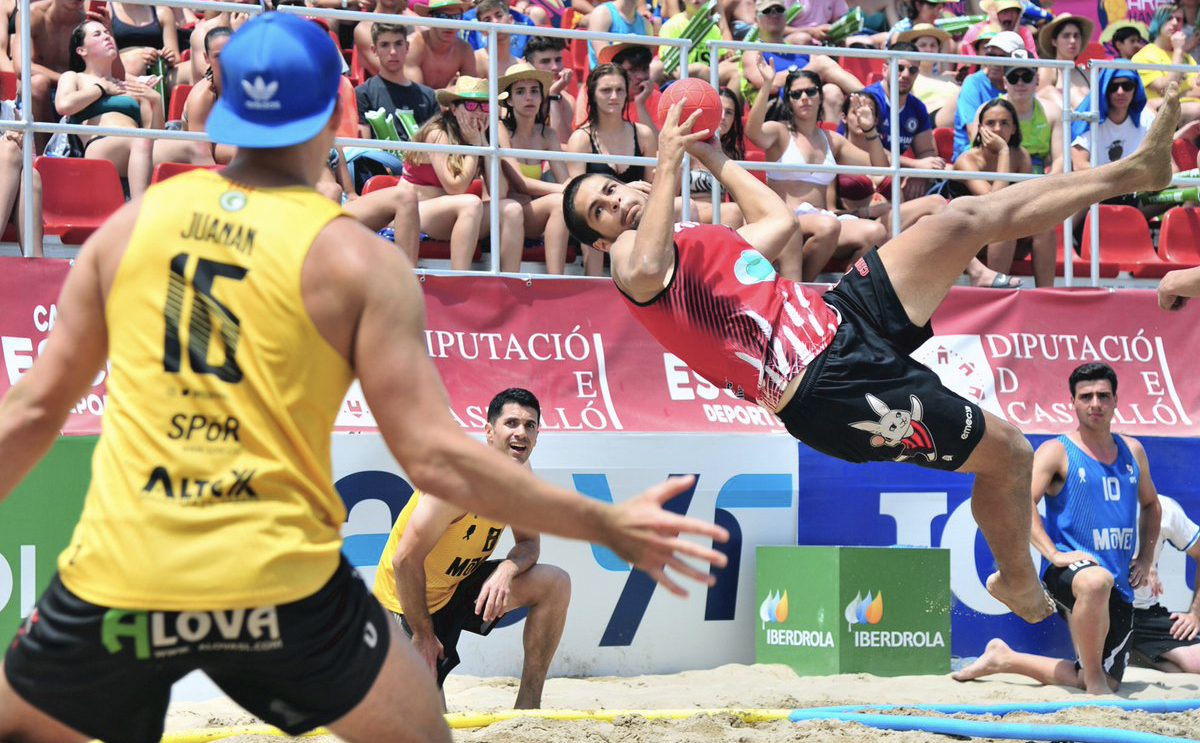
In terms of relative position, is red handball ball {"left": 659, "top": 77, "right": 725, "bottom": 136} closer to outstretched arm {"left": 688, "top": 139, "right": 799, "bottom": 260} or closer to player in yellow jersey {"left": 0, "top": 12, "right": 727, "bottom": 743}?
outstretched arm {"left": 688, "top": 139, "right": 799, "bottom": 260}

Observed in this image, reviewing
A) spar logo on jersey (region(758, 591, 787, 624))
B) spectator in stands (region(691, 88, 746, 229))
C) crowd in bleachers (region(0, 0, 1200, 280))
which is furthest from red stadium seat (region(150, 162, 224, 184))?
spar logo on jersey (region(758, 591, 787, 624))

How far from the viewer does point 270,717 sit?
2.46 m

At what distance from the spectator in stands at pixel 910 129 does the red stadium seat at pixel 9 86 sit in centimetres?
504

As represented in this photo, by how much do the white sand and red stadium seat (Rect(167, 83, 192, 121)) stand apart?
11.8 feet

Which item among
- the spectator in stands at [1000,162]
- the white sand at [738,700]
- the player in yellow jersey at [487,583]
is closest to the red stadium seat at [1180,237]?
the spectator in stands at [1000,162]

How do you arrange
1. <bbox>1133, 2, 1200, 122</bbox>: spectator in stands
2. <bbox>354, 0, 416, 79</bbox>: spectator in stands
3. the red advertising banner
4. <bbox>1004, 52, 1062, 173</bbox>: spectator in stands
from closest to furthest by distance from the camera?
the red advertising banner → <bbox>354, 0, 416, 79</bbox>: spectator in stands → <bbox>1004, 52, 1062, 173</bbox>: spectator in stands → <bbox>1133, 2, 1200, 122</bbox>: spectator in stands

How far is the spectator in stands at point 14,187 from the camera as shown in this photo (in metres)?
6.79

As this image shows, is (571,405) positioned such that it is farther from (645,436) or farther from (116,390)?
(116,390)

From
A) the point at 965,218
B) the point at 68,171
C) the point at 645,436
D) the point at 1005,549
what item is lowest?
the point at 645,436

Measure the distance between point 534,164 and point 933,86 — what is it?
13.1 feet

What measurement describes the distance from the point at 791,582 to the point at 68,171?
4.07 m

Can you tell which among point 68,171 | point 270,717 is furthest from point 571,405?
point 270,717

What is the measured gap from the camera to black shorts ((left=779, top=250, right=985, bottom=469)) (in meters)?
4.56

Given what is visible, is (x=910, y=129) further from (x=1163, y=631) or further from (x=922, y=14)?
(x=1163, y=631)
